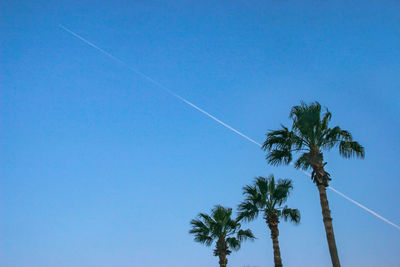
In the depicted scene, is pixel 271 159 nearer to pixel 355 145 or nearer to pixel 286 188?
pixel 355 145

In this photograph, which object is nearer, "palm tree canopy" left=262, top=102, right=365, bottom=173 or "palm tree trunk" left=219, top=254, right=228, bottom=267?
"palm tree canopy" left=262, top=102, right=365, bottom=173

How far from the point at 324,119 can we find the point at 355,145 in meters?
2.21

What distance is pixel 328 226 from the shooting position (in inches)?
699

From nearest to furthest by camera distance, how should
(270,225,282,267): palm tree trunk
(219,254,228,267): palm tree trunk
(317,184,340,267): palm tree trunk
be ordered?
(317,184,340,267): palm tree trunk < (270,225,282,267): palm tree trunk < (219,254,228,267): palm tree trunk

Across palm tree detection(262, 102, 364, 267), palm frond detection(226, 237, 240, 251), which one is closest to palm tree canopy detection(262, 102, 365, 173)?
palm tree detection(262, 102, 364, 267)

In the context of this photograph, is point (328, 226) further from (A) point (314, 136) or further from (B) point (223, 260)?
(B) point (223, 260)

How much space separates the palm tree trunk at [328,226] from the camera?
17250 mm

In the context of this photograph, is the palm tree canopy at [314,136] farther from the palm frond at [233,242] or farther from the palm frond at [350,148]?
the palm frond at [233,242]

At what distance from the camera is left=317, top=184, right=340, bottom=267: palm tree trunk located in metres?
17.2

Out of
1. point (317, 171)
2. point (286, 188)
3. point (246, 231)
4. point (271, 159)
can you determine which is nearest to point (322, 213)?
point (317, 171)

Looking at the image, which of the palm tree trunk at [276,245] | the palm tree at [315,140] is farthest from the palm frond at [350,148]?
the palm tree trunk at [276,245]

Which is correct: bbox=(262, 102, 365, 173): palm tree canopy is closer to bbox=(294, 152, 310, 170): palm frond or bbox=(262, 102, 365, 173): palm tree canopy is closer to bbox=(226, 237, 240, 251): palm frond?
bbox=(294, 152, 310, 170): palm frond

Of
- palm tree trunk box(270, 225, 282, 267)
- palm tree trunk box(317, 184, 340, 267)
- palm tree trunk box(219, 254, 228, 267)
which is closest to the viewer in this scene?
palm tree trunk box(317, 184, 340, 267)

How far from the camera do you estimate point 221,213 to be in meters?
32.0
